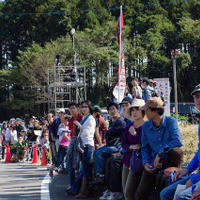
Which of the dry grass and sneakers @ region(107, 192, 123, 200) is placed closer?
sneakers @ region(107, 192, 123, 200)

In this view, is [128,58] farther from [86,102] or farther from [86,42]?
[86,102]

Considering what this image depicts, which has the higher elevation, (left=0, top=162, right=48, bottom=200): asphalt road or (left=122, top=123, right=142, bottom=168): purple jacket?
(left=122, top=123, right=142, bottom=168): purple jacket

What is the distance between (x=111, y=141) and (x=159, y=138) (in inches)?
106

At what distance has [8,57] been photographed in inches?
2163

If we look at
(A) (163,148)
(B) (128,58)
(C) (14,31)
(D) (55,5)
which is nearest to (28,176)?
(A) (163,148)

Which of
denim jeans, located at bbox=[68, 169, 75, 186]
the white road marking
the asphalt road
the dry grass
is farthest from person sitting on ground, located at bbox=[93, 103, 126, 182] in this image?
the dry grass

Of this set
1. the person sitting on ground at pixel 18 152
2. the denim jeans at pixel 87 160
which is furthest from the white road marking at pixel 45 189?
the person sitting on ground at pixel 18 152

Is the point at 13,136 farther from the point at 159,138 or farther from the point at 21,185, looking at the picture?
the point at 159,138

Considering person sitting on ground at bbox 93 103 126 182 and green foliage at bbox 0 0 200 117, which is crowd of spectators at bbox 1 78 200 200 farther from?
green foliage at bbox 0 0 200 117

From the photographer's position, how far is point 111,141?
768 cm

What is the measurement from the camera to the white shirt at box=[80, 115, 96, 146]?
A: 8.25 metres

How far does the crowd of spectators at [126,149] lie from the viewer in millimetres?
4939

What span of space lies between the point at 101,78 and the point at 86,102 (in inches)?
1474

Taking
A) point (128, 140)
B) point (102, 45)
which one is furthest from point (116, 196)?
point (102, 45)
